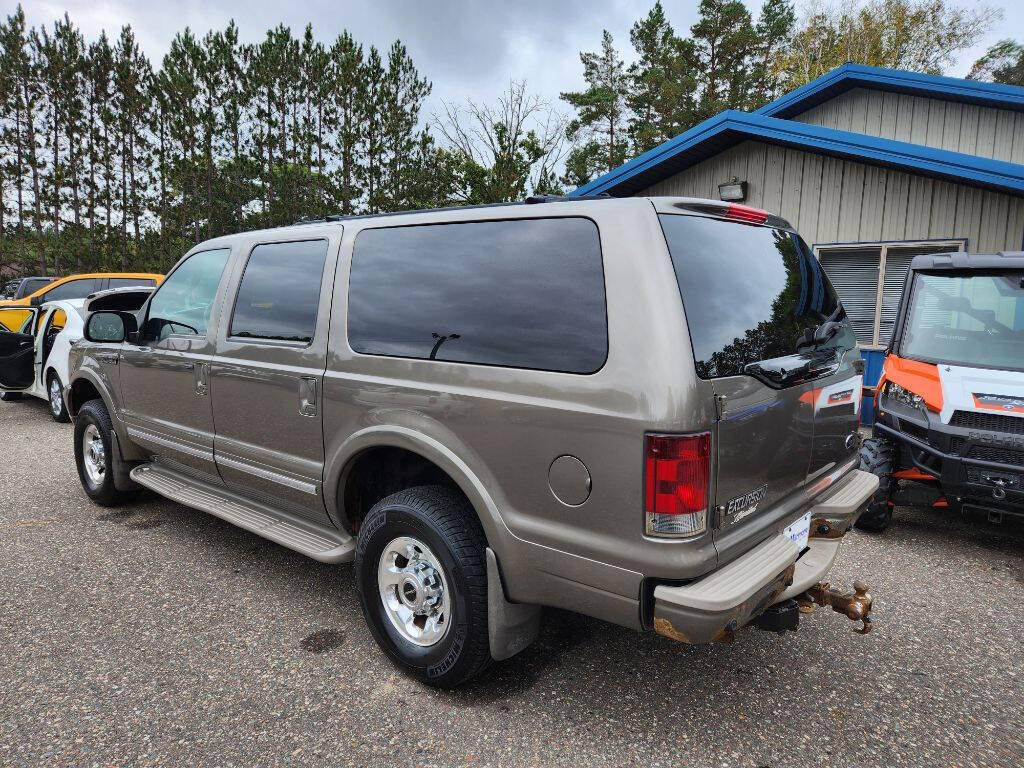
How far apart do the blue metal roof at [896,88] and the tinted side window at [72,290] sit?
13315mm

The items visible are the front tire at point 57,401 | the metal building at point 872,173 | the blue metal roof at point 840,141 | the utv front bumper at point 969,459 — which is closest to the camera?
the utv front bumper at point 969,459

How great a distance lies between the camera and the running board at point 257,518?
122 inches

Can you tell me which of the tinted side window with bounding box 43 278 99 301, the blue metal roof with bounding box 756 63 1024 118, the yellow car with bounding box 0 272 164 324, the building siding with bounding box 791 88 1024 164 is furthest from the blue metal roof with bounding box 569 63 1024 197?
the tinted side window with bounding box 43 278 99 301

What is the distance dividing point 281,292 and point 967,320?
15.6 ft

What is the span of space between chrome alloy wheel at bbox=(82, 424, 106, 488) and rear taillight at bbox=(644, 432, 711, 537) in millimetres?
4558

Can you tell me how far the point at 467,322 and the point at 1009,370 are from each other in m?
3.87

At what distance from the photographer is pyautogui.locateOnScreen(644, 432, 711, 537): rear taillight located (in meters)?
2.04

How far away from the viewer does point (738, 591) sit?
6.82 feet

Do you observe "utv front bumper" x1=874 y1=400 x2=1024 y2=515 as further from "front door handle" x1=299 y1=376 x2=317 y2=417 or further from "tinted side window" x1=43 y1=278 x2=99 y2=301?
"tinted side window" x1=43 y1=278 x2=99 y2=301

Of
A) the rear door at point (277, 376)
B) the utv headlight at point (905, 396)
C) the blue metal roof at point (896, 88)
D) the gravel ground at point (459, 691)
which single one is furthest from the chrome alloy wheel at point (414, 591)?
the blue metal roof at point (896, 88)

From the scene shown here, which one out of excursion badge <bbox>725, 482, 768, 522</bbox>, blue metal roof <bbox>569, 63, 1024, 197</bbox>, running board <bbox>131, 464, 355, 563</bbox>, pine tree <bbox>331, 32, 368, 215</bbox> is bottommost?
running board <bbox>131, 464, 355, 563</bbox>

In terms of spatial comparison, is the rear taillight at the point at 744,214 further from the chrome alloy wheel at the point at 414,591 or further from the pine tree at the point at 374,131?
the pine tree at the point at 374,131

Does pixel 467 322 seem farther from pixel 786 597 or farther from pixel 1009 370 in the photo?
pixel 1009 370

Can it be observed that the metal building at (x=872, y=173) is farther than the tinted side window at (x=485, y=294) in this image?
Yes
